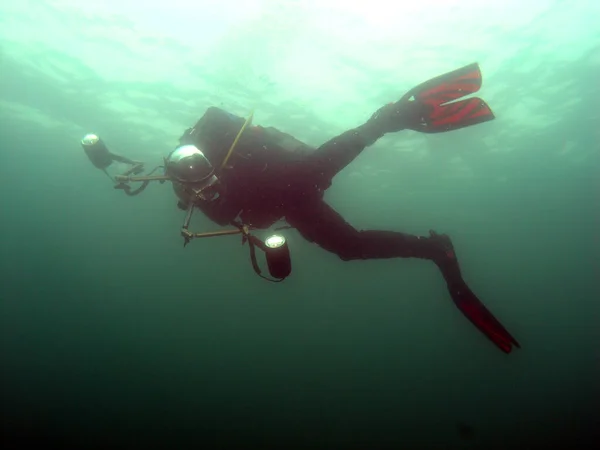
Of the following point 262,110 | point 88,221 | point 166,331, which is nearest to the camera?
point 262,110

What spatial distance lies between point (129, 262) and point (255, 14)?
77020mm

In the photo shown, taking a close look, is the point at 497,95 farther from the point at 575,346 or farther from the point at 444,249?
the point at 575,346

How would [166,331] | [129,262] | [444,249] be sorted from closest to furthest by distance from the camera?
1. [444,249]
2. [166,331]
3. [129,262]

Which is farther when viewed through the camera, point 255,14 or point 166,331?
point 166,331

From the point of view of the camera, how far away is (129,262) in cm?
7925

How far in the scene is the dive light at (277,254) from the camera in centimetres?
370

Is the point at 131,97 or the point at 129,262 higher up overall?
the point at 131,97

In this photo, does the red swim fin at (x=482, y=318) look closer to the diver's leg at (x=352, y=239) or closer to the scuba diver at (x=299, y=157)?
the scuba diver at (x=299, y=157)

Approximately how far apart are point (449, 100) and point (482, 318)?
3.24 metres

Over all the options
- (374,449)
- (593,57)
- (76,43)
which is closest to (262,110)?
(76,43)

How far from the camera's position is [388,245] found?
5.62 m

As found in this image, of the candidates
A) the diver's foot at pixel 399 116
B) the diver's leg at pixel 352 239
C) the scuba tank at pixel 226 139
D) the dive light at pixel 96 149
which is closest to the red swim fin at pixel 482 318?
the diver's leg at pixel 352 239

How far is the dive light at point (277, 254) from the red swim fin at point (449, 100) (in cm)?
257

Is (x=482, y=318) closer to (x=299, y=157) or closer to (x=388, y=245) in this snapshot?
(x=388, y=245)
